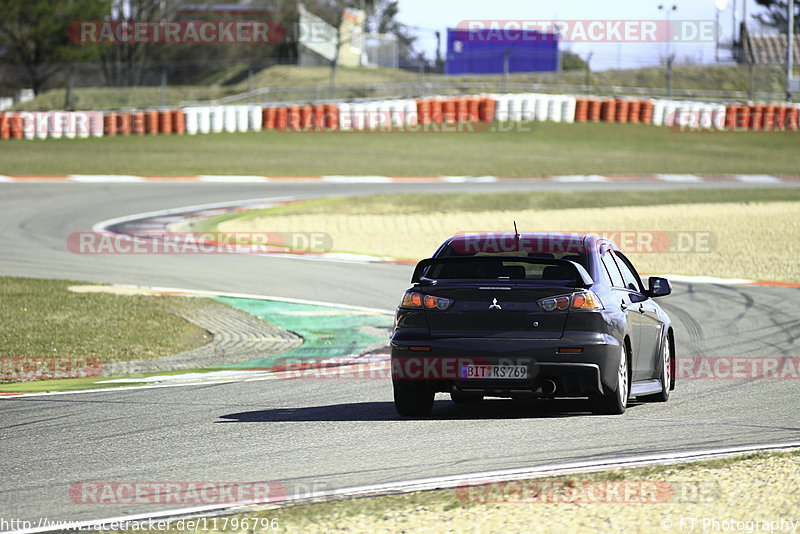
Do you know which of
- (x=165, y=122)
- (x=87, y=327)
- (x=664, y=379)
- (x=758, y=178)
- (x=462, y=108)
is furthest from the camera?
(x=462, y=108)

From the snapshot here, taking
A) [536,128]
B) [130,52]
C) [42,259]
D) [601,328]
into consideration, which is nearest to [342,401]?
[601,328]

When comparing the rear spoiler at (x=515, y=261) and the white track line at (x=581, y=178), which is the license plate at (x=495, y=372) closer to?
the rear spoiler at (x=515, y=261)

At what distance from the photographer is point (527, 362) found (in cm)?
770

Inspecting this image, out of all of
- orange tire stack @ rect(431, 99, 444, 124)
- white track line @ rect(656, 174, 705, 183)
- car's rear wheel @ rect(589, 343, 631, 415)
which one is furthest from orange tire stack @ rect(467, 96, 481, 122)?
car's rear wheel @ rect(589, 343, 631, 415)

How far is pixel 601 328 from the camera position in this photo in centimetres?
780

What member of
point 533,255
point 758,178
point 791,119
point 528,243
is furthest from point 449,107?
point 533,255

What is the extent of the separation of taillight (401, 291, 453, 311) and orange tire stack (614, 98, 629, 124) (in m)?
41.8

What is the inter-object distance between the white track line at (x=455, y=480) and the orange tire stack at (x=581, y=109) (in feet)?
137

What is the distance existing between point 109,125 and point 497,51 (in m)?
27.2

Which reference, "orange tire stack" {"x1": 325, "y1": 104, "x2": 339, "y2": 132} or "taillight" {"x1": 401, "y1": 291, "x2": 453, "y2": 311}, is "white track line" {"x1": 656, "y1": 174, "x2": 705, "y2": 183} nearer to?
"orange tire stack" {"x1": 325, "y1": 104, "x2": 339, "y2": 132}

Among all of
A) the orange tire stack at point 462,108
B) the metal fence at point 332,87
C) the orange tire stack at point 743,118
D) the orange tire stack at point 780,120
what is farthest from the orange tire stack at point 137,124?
the orange tire stack at point 780,120

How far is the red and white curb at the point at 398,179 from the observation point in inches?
1204

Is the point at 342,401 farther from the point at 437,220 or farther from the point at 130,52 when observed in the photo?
the point at 130,52

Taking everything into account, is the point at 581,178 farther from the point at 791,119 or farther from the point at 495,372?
the point at 495,372
